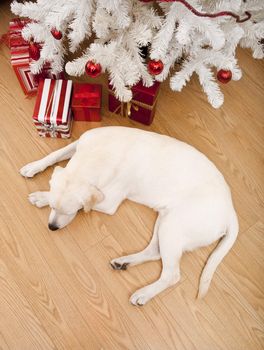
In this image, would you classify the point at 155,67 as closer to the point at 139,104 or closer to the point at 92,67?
the point at 92,67

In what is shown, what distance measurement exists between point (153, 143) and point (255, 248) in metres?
0.87

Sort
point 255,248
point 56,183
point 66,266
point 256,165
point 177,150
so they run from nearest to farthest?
point 56,183 < point 177,150 < point 66,266 < point 255,248 < point 256,165

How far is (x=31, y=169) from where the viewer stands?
72.7 inches

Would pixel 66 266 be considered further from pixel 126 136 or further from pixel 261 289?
pixel 261 289

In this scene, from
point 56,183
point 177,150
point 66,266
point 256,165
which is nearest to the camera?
point 56,183

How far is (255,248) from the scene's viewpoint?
1.84m

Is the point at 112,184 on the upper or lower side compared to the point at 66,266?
upper

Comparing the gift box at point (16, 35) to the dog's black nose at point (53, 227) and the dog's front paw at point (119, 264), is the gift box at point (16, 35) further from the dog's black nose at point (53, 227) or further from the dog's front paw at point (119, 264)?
the dog's front paw at point (119, 264)

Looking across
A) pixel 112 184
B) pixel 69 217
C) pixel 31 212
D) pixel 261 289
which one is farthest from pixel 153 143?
pixel 261 289

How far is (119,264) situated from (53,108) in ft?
3.11

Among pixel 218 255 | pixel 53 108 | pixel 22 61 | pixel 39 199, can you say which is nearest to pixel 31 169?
pixel 39 199

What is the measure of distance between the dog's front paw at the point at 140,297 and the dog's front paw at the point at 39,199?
70 cm

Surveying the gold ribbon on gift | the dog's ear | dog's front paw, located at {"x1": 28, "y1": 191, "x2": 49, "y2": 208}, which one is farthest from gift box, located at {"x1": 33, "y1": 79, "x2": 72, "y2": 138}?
the dog's ear

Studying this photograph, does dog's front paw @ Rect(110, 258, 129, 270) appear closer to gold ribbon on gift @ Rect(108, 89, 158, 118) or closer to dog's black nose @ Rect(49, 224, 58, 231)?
dog's black nose @ Rect(49, 224, 58, 231)
